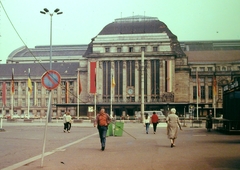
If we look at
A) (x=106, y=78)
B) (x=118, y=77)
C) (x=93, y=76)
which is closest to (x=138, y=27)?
(x=118, y=77)

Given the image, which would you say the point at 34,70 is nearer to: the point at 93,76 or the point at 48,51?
the point at 48,51

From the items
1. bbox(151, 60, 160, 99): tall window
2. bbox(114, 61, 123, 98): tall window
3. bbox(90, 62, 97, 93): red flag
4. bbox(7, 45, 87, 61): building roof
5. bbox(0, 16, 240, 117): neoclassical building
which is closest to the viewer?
bbox(90, 62, 97, 93): red flag

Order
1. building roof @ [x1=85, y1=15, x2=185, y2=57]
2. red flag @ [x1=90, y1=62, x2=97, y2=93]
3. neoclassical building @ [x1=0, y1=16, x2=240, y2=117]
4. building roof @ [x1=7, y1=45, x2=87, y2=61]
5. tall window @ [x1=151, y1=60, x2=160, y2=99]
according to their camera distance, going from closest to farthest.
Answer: red flag @ [x1=90, y1=62, x2=97, y2=93] < neoclassical building @ [x1=0, y1=16, x2=240, y2=117] < tall window @ [x1=151, y1=60, x2=160, y2=99] < building roof @ [x1=85, y1=15, x2=185, y2=57] < building roof @ [x1=7, y1=45, x2=87, y2=61]

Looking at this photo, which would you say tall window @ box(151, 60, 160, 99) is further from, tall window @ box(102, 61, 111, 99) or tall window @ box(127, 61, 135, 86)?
tall window @ box(102, 61, 111, 99)

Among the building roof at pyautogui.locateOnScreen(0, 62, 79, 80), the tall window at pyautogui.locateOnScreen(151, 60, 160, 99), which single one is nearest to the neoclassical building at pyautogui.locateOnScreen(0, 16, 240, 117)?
the tall window at pyautogui.locateOnScreen(151, 60, 160, 99)

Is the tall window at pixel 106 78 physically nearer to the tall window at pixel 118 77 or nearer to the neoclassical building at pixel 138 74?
the neoclassical building at pixel 138 74

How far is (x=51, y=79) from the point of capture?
12.2 meters

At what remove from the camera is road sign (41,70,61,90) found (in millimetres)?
12172

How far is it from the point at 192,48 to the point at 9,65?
185 ft

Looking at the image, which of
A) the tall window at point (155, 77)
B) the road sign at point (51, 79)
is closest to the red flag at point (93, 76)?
the tall window at point (155, 77)

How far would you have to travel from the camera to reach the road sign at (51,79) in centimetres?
1217

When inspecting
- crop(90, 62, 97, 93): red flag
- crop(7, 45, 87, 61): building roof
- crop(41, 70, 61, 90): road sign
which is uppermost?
crop(7, 45, 87, 61): building roof

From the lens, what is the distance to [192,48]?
458ft

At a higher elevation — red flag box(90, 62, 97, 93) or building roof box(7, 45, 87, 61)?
building roof box(7, 45, 87, 61)
